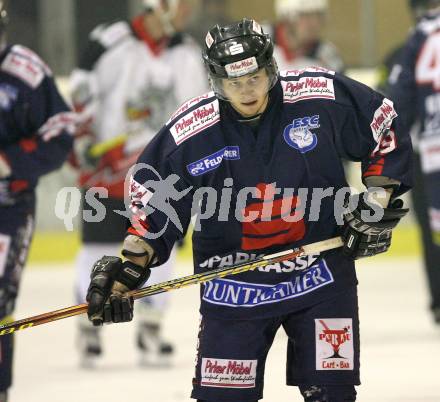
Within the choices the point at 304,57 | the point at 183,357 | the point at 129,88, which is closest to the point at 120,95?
the point at 129,88

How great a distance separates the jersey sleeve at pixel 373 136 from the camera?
10.5 feet

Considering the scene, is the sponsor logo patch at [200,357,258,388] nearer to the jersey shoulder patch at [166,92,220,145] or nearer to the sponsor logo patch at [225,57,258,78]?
the jersey shoulder patch at [166,92,220,145]

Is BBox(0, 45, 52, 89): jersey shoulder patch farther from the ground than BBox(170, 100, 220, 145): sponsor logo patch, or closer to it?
farther from the ground

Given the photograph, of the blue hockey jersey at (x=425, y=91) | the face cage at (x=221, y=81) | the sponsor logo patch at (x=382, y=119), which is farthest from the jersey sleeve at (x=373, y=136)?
the blue hockey jersey at (x=425, y=91)

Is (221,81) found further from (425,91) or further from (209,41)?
(425,91)

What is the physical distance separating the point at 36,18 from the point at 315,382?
511cm

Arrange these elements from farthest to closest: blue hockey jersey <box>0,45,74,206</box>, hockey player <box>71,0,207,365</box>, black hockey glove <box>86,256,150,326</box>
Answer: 1. hockey player <box>71,0,207,365</box>
2. blue hockey jersey <box>0,45,74,206</box>
3. black hockey glove <box>86,256,150,326</box>

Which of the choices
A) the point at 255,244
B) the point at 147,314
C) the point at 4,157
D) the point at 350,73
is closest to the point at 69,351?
the point at 147,314

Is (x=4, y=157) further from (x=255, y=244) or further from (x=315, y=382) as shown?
(x=315, y=382)

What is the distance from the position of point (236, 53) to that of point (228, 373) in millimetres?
758

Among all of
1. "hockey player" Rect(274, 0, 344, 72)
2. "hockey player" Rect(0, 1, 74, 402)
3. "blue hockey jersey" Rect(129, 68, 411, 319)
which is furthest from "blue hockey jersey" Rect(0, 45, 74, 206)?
"hockey player" Rect(274, 0, 344, 72)

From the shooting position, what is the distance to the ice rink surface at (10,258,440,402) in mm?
4714

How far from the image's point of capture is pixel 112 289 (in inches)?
122

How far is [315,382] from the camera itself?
315cm
